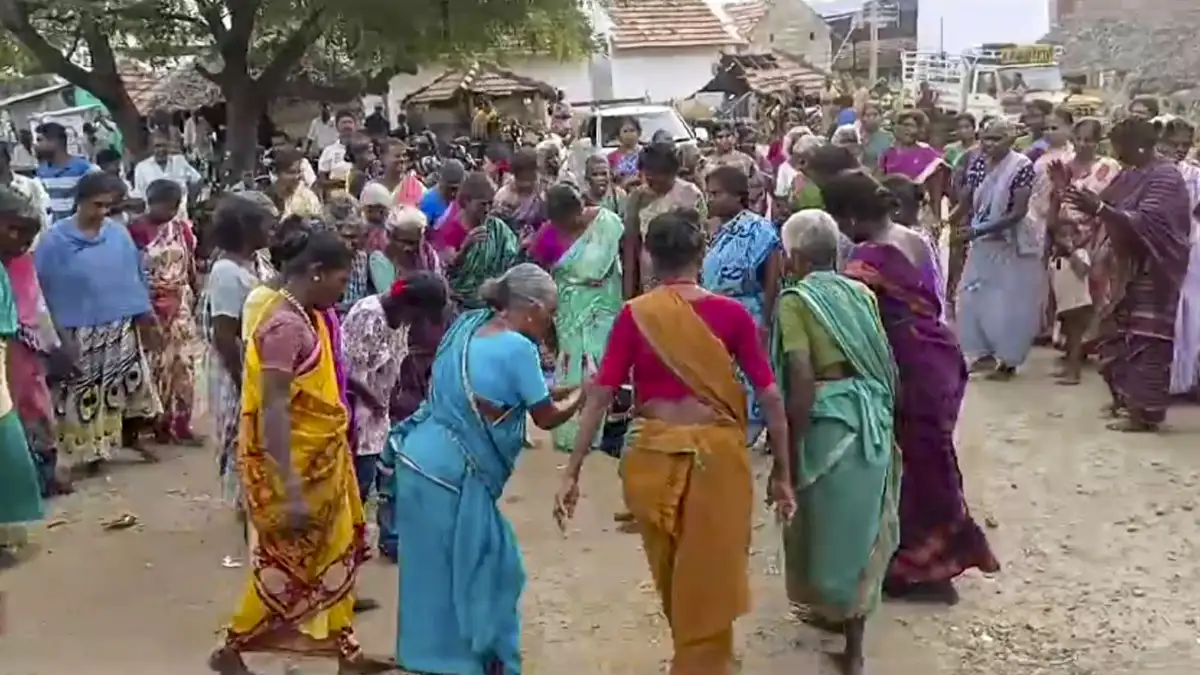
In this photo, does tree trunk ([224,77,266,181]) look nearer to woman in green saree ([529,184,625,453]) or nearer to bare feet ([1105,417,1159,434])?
woman in green saree ([529,184,625,453])

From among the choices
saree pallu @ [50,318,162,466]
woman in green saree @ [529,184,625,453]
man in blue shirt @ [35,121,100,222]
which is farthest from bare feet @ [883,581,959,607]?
man in blue shirt @ [35,121,100,222]

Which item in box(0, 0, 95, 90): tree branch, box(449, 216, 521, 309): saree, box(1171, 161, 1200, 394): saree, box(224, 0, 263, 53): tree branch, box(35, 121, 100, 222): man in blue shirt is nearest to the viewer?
box(449, 216, 521, 309): saree

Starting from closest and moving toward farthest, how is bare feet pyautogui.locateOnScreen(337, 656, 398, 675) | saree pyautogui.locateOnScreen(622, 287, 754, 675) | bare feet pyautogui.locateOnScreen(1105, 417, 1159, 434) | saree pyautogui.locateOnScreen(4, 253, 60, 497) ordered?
saree pyautogui.locateOnScreen(622, 287, 754, 675) < bare feet pyautogui.locateOnScreen(337, 656, 398, 675) < saree pyautogui.locateOnScreen(4, 253, 60, 497) < bare feet pyautogui.locateOnScreen(1105, 417, 1159, 434)

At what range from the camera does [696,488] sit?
438 centimetres

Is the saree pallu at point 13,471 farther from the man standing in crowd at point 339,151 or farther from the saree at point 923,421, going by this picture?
the man standing in crowd at point 339,151

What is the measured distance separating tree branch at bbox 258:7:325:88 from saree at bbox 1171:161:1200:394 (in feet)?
39.1

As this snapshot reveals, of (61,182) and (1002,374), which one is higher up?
(61,182)

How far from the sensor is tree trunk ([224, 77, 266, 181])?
18.6 meters

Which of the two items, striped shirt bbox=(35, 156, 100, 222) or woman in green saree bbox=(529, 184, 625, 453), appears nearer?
woman in green saree bbox=(529, 184, 625, 453)

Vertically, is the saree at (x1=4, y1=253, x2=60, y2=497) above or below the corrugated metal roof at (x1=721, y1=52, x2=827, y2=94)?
below

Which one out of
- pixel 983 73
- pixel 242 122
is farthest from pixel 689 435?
pixel 983 73

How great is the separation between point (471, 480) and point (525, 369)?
0.38 metres

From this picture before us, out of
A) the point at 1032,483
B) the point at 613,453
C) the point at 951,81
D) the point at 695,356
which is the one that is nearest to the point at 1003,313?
the point at 1032,483

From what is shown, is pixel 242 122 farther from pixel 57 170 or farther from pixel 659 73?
pixel 659 73
